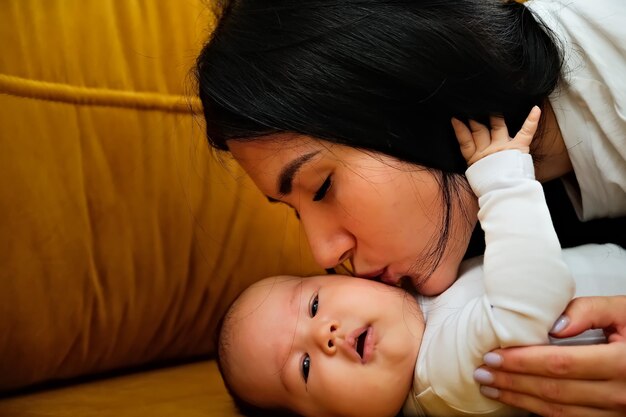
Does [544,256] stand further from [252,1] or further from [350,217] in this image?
[252,1]

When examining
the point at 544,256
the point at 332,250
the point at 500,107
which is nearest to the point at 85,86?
the point at 332,250

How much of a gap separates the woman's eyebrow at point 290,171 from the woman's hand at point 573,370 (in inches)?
13.4

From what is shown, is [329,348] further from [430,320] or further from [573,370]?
[573,370]

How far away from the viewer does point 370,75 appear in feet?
3.17

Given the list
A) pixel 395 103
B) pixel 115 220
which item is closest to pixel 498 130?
pixel 395 103

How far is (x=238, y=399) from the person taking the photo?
3.66 ft

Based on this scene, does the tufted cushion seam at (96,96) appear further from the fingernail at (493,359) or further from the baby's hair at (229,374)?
the fingernail at (493,359)

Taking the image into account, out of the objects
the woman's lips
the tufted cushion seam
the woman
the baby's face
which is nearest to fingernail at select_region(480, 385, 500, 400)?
the woman

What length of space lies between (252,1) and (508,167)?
0.42 m

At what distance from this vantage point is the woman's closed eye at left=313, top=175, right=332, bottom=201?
1.01 meters

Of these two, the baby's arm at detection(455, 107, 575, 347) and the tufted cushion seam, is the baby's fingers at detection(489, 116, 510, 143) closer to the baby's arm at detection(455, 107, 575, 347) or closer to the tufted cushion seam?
the baby's arm at detection(455, 107, 575, 347)

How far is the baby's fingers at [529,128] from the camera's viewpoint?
998 millimetres

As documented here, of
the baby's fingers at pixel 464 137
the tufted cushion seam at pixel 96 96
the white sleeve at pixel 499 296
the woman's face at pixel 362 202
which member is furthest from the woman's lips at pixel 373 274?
the tufted cushion seam at pixel 96 96

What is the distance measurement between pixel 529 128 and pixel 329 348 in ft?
1.31
